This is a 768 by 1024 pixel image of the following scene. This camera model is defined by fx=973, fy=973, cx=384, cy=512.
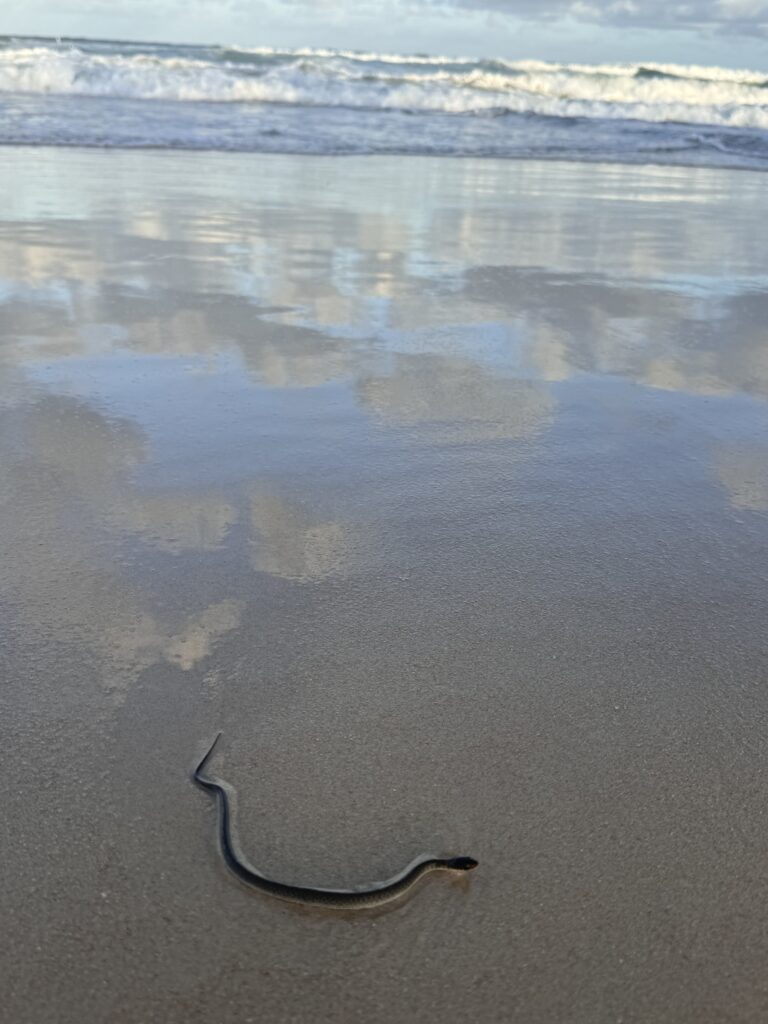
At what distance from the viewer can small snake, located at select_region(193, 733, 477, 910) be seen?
1472 mm

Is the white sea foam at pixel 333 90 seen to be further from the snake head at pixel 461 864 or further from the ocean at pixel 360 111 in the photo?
the snake head at pixel 461 864

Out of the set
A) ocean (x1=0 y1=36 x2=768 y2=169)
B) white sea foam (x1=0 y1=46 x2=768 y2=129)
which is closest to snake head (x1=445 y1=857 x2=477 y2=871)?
ocean (x1=0 y1=36 x2=768 y2=169)

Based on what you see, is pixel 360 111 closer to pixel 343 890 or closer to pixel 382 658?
pixel 382 658

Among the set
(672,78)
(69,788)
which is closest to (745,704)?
(69,788)

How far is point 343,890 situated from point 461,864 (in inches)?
7.6

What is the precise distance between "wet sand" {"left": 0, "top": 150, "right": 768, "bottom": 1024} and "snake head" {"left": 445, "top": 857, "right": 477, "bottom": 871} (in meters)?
0.03

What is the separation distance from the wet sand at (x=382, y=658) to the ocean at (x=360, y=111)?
9.90 m

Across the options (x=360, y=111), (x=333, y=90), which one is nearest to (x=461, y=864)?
(x=360, y=111)

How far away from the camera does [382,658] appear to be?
2076 mm

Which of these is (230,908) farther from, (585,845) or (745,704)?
(745,704)

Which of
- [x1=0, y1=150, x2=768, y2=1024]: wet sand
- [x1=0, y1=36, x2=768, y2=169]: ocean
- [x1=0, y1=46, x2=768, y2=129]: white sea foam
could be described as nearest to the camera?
[x1=0, y1=150, x2=768, y2=1024]: wet sand

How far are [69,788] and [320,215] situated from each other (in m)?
6.52

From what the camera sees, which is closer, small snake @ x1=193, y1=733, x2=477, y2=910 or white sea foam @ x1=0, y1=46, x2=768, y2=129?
small snake @ x1=193, y1=733, x2=477, y2=910

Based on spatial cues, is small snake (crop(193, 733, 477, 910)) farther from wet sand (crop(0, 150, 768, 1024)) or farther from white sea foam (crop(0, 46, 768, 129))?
white sea foam (crop(0, 46, 768, 129))
